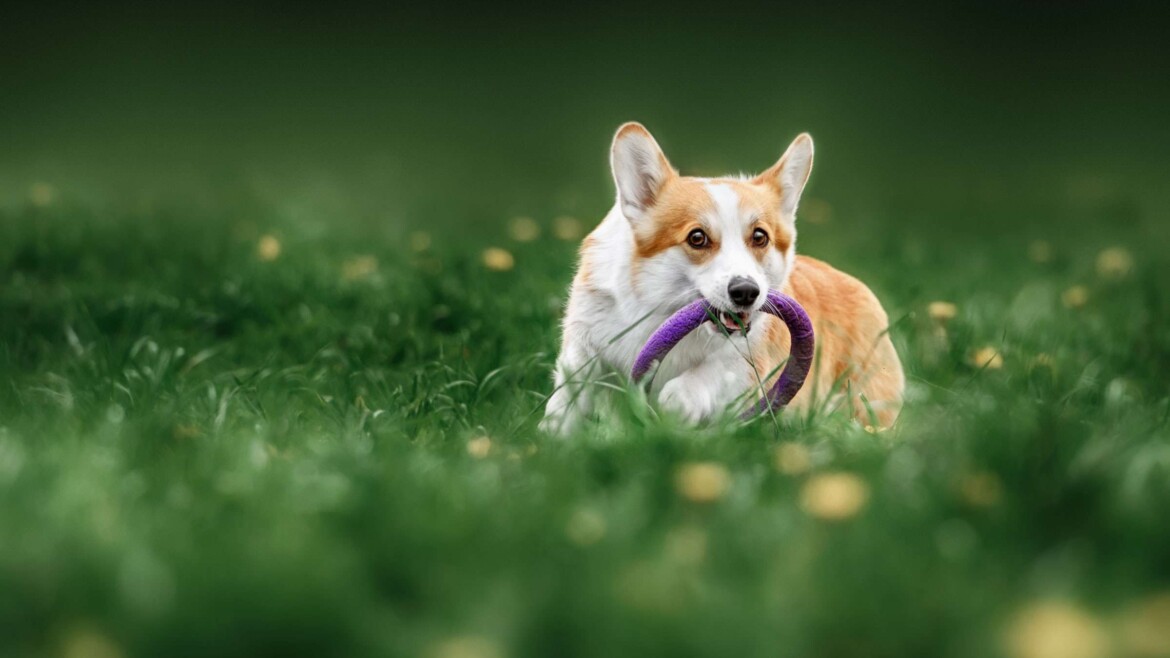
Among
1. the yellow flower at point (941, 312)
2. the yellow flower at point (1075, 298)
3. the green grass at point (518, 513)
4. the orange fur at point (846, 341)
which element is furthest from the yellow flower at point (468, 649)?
the yellow flower at point (1075, 298)

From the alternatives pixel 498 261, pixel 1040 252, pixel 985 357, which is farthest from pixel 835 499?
pixel 1040 252

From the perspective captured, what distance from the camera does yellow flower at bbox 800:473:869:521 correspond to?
6.57 feet

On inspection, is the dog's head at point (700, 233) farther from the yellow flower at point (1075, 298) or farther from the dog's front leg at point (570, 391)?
the yellow flower at point (1075, 298)

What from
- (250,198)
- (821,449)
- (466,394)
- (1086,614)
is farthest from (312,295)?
(1086,614)

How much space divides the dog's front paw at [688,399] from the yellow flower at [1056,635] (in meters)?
1.43

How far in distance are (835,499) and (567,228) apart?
375cm

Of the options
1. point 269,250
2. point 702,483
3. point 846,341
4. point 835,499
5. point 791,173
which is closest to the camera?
point 835,499

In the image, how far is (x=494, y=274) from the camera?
4828 millimetres

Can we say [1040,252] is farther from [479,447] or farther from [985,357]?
[479,447]

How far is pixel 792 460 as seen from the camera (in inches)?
93.2

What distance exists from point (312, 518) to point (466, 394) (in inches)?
58.3

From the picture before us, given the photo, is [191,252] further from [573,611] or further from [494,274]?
[573,611]

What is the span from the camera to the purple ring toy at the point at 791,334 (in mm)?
3127

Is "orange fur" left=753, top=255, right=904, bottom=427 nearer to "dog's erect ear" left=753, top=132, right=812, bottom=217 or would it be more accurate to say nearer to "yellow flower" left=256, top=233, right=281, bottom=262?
"dog's erect ear" left=753, top=132, right=812, bottom=217
